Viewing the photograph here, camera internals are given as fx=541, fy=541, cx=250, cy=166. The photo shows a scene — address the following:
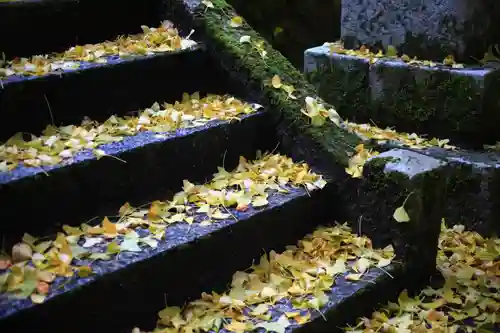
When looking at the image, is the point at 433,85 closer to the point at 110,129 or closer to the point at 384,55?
the point at 384,55

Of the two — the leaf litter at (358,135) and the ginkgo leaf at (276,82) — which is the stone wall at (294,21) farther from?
the ginkgo leaf at (276,82)

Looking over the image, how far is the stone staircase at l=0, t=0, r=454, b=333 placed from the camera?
6.50ft

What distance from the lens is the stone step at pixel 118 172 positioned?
204cm

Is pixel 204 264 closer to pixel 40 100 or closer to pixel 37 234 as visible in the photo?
pixel 37 234

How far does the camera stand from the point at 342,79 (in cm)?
373

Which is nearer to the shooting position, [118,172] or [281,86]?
[118,172]

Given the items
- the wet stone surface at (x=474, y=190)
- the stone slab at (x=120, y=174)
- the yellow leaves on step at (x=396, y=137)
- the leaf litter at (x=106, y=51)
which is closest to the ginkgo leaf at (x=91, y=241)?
the stone slab at (x=120, y=174)

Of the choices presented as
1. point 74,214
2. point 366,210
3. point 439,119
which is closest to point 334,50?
point 439,119

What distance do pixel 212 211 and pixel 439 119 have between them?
1710 millimetres

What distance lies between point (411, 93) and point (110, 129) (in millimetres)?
1902

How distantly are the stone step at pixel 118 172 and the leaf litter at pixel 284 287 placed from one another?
21.3 inches

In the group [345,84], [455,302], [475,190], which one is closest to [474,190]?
[475,190]

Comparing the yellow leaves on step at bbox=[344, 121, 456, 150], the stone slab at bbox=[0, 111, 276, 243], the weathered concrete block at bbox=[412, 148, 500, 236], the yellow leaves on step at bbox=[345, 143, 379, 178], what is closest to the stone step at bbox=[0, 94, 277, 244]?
the stone slab at bbox=[0, 111, 276, 243]

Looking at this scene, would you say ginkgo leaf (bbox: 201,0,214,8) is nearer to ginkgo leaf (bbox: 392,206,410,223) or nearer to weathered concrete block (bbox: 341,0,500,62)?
weathered concrete block (bbox: 341,0,500,62)
